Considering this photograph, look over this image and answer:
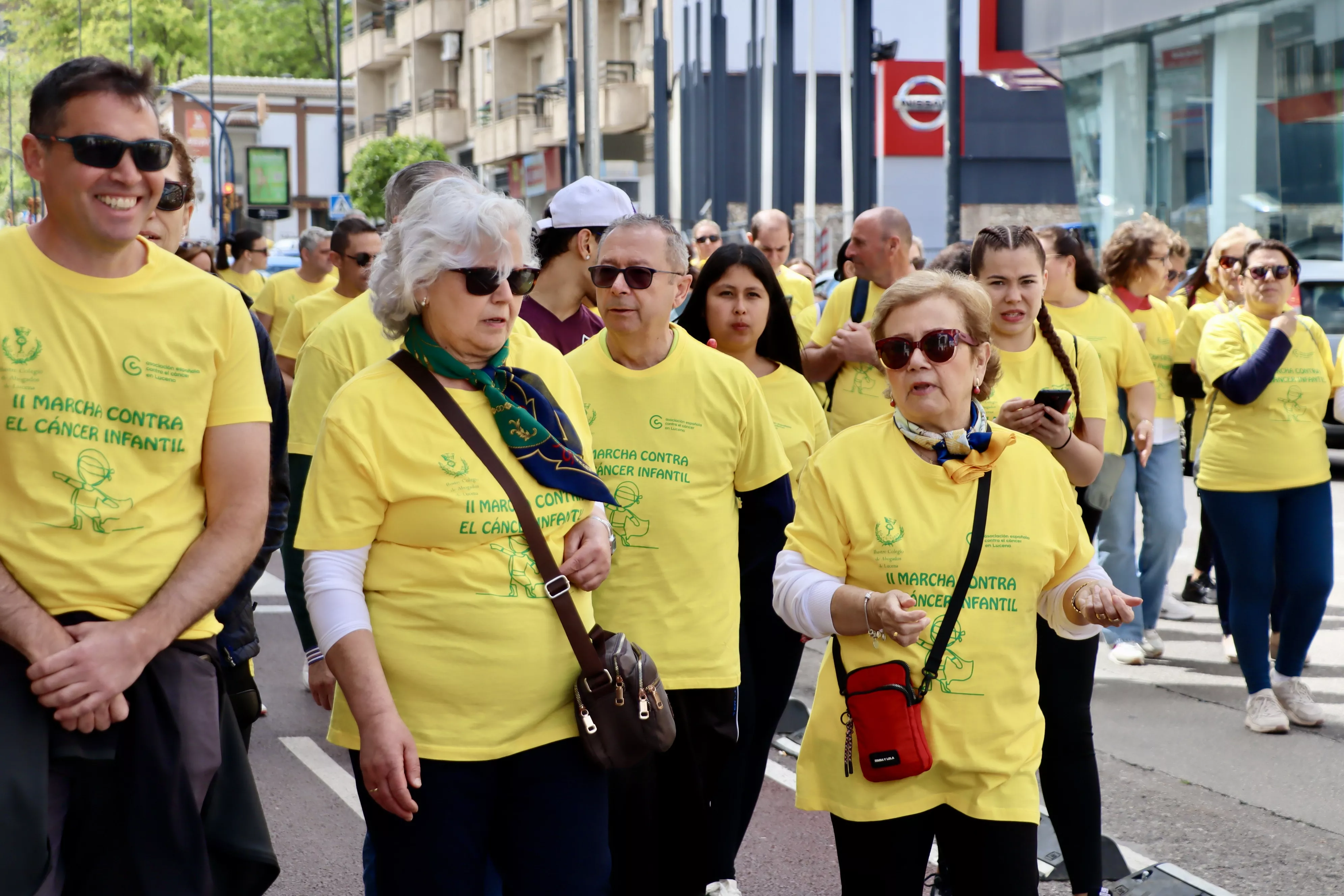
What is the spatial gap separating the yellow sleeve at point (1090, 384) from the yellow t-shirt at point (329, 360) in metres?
2.14

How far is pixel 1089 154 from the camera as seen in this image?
23.1 metres

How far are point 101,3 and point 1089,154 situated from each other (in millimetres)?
63282

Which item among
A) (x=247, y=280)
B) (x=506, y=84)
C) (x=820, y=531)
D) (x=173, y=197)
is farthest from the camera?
(x=506, y=84)

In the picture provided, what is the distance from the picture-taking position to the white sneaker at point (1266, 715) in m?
6.76

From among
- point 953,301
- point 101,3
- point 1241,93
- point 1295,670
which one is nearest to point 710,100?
point 1241,93

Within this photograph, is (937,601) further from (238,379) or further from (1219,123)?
(1219,123)

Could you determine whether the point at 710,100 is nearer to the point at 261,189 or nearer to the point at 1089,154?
the point at 261,189

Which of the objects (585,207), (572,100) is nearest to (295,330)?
(585,207)

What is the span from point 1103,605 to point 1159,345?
5.69 metres

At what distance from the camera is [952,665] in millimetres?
3336

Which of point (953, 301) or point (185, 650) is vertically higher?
point (953, 301)

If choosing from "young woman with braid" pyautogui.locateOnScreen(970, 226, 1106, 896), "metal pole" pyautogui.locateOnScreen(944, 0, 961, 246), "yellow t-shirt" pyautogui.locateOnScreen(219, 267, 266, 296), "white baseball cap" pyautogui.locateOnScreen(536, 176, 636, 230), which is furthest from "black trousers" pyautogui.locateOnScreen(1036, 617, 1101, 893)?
"metal pole" pyautogui.locateOnScreen(944, 0, 961, 246)

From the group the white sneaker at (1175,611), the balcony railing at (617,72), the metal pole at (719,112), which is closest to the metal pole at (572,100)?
the metal pole at (719,112)

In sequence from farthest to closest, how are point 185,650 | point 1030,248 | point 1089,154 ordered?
point 1089,154
point 1030,248
point 185,650
